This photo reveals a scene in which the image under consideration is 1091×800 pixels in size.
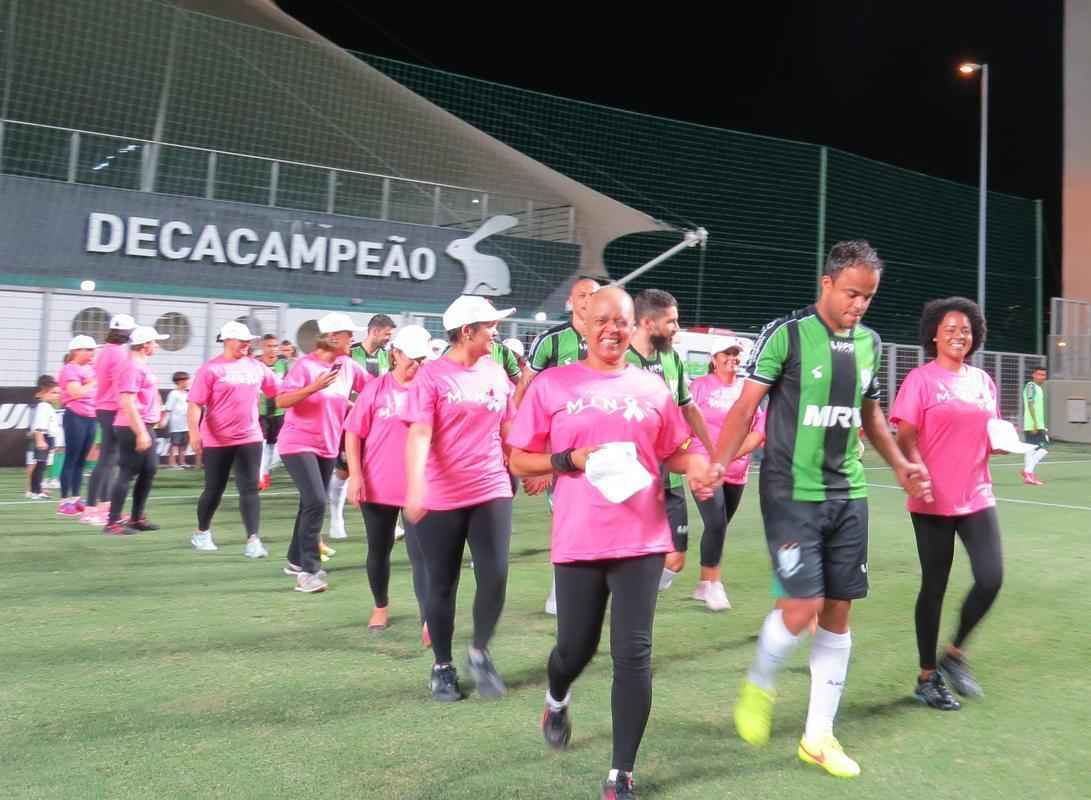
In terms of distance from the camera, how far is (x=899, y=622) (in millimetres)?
6191

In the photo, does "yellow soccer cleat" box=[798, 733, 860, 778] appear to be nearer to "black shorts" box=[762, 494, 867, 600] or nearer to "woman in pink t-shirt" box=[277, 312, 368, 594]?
"black shorts" box=[762, 494, 867, 600]

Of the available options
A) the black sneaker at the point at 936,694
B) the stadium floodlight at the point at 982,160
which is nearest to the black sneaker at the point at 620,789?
the black sneaker at the point at 936,694

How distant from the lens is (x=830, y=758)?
12.0 feet

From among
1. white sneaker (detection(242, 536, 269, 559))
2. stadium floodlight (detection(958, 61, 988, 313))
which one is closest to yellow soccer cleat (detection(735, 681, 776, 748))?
white sneaker (detection(242, 536, 269, 559))

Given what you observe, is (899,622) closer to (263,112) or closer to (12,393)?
(12,393)

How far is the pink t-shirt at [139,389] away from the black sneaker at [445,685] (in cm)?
571

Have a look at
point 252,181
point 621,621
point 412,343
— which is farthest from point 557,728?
point 252,181

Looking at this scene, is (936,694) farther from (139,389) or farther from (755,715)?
(139,389)

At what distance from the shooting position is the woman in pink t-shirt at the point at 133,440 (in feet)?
29.9

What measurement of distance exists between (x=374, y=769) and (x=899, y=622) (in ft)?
12.5

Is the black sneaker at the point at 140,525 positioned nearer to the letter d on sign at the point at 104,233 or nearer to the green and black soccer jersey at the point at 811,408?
the green and black soccer jersey at the point at 811,408

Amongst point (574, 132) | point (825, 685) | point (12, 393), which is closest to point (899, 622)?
point (825, 685)

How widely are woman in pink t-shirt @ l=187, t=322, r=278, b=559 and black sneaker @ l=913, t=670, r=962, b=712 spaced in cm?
527

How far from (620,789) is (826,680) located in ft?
3.21
